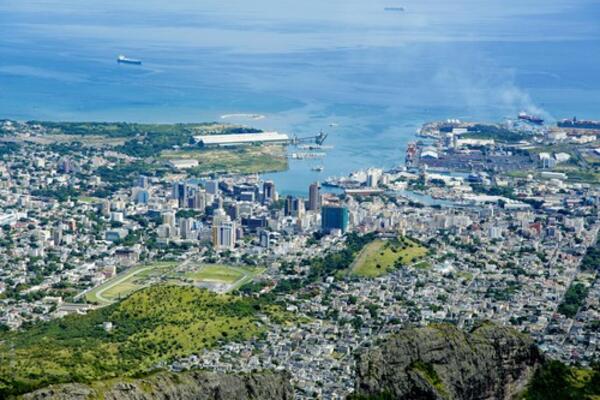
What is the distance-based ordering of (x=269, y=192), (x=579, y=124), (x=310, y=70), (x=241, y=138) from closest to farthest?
(x=269, y=192) → (x=241, y=138) → (x=579, y=124) → (x=310, y=70)

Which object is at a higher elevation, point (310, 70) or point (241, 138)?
point (310, 70)

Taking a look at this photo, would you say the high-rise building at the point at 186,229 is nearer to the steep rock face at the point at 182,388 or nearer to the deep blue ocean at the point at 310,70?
the deep blue ocean at the point at 310,70

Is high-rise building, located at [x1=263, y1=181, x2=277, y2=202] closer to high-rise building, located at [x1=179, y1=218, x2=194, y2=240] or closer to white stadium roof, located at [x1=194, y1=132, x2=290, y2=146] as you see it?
high-rise building, located at [x1=179, y1=218, x2=194, y2=240]

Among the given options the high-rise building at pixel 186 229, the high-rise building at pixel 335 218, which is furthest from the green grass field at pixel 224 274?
the high-rise building at pixel 335 218

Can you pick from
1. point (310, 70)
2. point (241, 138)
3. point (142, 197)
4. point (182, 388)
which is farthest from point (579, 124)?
point (182, 388)

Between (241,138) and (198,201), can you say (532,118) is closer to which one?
(241,138)

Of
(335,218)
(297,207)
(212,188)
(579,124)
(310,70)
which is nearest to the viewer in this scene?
(335,218)

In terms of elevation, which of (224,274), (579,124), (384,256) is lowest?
(224,274)
